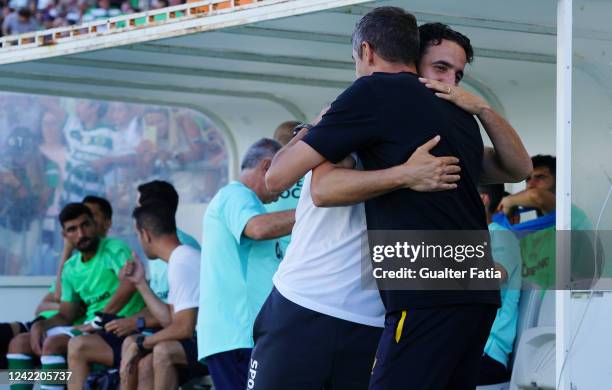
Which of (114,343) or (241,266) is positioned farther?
(114,343)

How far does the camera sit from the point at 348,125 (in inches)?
121

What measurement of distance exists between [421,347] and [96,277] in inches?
199

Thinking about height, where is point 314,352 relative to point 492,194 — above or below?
below

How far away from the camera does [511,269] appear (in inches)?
230

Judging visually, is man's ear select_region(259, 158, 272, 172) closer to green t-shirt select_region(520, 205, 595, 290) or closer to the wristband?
green t-shirt select_region(520, 205, 595, 290)

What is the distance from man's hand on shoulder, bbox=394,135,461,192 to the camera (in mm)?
3031

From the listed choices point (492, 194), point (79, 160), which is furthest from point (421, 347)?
point (79, 160)

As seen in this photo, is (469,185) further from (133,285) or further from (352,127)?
(133,285)

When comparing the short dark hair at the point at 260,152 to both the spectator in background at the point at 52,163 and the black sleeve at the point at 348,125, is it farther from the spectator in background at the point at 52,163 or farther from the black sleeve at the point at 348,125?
the spectator in background at the point at 52,163

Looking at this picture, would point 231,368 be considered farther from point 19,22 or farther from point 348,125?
point 19,22

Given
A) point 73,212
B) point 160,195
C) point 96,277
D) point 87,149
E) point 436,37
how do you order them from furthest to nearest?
point 87,149, point 73,212, point 96,277, point 160,195, point 436,37

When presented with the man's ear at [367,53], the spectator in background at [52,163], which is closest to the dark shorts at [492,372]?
the man's ear at [367,53]

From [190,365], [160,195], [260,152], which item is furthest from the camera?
[160,195]

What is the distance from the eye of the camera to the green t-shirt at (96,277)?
304 inches
